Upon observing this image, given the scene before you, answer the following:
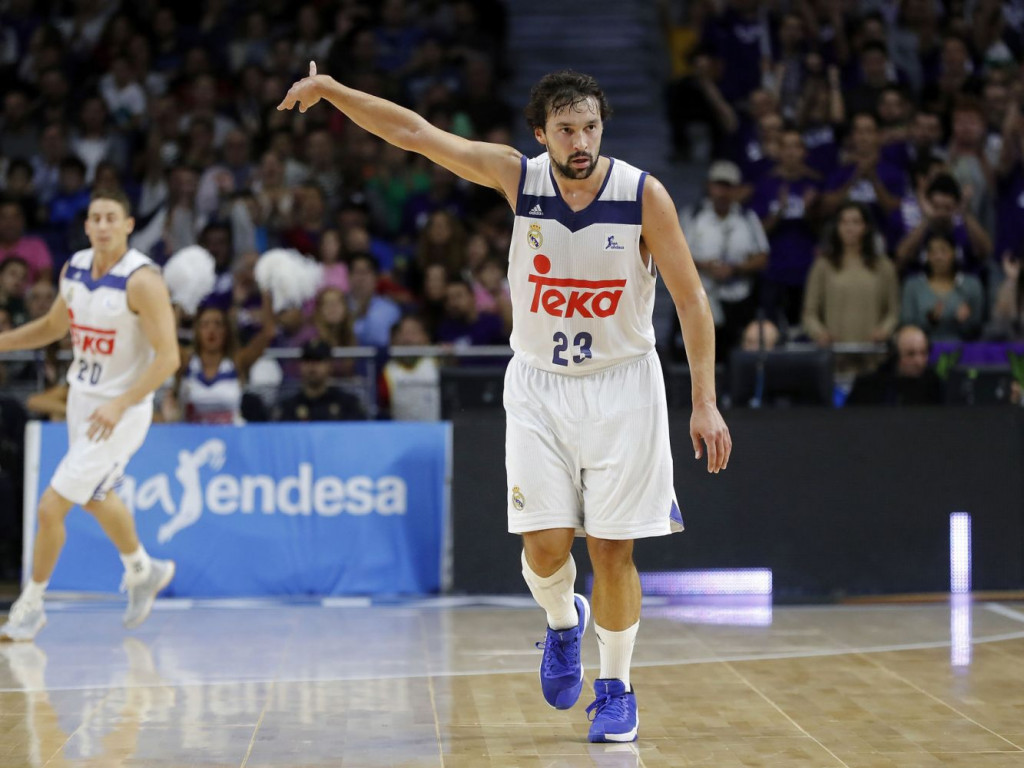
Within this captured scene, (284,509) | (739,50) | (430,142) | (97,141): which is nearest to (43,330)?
(284,509)

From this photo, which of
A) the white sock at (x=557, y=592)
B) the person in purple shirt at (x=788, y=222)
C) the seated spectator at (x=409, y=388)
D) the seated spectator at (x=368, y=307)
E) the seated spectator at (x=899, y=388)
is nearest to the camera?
the white sock at (x=557, y=592)

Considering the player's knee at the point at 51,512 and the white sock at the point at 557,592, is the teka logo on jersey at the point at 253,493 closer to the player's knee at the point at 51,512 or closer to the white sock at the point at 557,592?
the player's knee at the point at 51,512

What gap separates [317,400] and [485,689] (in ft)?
13.1

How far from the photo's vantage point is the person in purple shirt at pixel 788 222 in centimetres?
1202

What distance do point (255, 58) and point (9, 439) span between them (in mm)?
6658

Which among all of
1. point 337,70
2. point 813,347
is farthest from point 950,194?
point 337,70

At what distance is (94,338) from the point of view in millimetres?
7828

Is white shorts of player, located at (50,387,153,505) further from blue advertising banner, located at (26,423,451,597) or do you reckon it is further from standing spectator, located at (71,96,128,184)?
standing spectator, located at (71,96,128,184)

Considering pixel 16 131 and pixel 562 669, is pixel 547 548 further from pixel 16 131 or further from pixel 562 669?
pixel 16 131

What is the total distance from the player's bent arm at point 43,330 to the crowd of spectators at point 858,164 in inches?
194

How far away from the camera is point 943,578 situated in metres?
9.16

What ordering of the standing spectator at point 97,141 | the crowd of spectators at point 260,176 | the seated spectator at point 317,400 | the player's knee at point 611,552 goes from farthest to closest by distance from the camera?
1. the standing spectator at point 97,141
2. the crowd of spectators at point 260,176
3. the seated spectator at point 317,400
4. the player's knee at point 611,552

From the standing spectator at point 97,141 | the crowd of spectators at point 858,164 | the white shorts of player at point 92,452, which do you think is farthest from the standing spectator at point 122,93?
the white shorts of player at point 92,452

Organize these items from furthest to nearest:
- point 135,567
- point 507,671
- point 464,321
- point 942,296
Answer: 1. point 464,321
2. point 942,296
3. point 135,567
4. point 507,671
